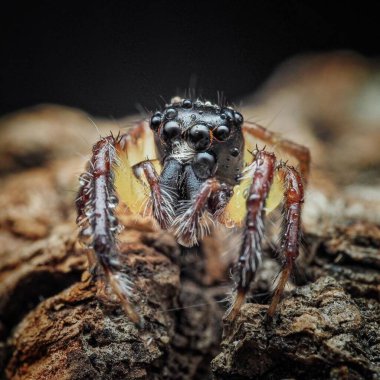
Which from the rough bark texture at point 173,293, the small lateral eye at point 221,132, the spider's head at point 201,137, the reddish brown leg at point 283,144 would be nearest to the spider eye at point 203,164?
the spider's head at point 201,137

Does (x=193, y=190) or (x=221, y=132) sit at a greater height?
(x=221, y=132)

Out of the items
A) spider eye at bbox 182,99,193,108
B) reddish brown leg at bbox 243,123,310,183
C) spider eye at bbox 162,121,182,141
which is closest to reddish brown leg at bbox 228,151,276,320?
spider eye at bbox 162,121,182,141

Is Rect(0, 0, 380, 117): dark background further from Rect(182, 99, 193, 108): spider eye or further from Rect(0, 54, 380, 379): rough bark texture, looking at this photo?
Rect(0, 54, 380, 379): rough bark texture

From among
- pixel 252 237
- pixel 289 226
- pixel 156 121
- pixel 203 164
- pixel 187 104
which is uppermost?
pixel 187 104

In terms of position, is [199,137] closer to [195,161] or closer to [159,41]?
[195,161]

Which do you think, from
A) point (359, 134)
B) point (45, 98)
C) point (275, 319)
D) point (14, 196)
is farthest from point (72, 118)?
point (275, 319)

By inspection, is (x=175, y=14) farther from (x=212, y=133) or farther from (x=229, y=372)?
(x=229, y=372)

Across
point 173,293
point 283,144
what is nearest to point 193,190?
point 173,293
